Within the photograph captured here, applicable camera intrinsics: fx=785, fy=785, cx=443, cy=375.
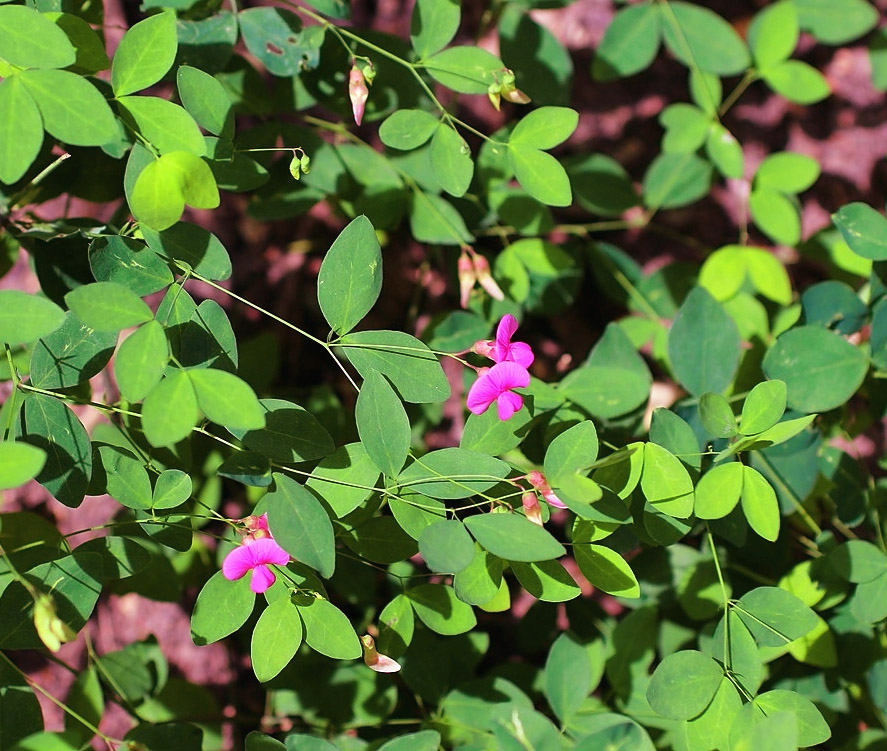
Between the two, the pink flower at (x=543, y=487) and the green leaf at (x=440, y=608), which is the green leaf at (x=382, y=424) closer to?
the pink flower at (x=543, y=487)

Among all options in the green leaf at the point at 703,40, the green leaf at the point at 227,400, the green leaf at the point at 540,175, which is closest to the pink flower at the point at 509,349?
the green leaf at the point at 540,175

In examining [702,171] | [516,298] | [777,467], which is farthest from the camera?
[702,171]

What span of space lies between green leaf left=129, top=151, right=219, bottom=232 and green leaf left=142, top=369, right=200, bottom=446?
1.02ft

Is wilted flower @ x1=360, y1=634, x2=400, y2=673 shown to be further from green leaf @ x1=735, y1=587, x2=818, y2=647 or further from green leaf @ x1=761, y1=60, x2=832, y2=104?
green leaf @ x1=761, y1=60, x2=832, y2=104

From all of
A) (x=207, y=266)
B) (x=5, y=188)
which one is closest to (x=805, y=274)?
(x=207, y=266)

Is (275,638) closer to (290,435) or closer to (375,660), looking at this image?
(375,660)

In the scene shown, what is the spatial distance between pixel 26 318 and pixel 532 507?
0.93 metres

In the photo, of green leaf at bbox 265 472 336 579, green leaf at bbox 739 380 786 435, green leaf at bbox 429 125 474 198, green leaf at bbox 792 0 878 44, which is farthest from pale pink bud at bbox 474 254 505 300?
green leaf at bbox 792 0 878 44

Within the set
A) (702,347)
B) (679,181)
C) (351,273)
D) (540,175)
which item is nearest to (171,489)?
(351,273)

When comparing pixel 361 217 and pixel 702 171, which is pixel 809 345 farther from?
pixel 361 217

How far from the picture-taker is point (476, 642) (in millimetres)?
1987

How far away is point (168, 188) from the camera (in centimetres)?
141

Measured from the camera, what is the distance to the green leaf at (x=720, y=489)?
1560 mm

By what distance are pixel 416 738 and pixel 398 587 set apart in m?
0.44
